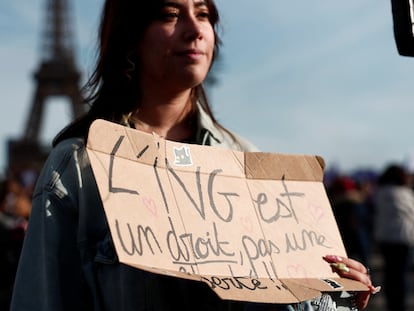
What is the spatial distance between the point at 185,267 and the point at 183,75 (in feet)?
1.73

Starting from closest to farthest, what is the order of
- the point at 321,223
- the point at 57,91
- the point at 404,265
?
1. the point at 321,223
2. the point at 404,265
3. the point at 57,91

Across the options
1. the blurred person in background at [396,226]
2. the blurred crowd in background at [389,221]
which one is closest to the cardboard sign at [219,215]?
the blurred crowd in background at [389,221]

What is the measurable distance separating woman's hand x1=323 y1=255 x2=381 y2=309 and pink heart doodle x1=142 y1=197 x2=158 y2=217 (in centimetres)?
41

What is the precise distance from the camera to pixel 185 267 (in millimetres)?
1688

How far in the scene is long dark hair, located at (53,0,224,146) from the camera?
6.76 ft

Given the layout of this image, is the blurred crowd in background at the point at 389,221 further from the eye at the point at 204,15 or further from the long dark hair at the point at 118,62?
the eye at the point at 204,15

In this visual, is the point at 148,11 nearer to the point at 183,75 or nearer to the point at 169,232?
the point at 183,75

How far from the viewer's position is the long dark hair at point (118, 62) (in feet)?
6.76

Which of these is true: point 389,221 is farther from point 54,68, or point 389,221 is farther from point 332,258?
point 54,68

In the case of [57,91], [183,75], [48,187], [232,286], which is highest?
[183,75]

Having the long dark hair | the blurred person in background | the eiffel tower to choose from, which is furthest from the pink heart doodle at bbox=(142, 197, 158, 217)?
the eiffel tower

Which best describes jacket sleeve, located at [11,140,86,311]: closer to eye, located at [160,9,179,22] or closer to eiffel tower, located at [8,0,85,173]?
eye, located at [160,9,179,22]

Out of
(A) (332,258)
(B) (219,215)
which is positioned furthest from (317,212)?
(B) (219,215)

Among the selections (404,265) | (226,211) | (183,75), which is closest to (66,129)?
(183,75)
